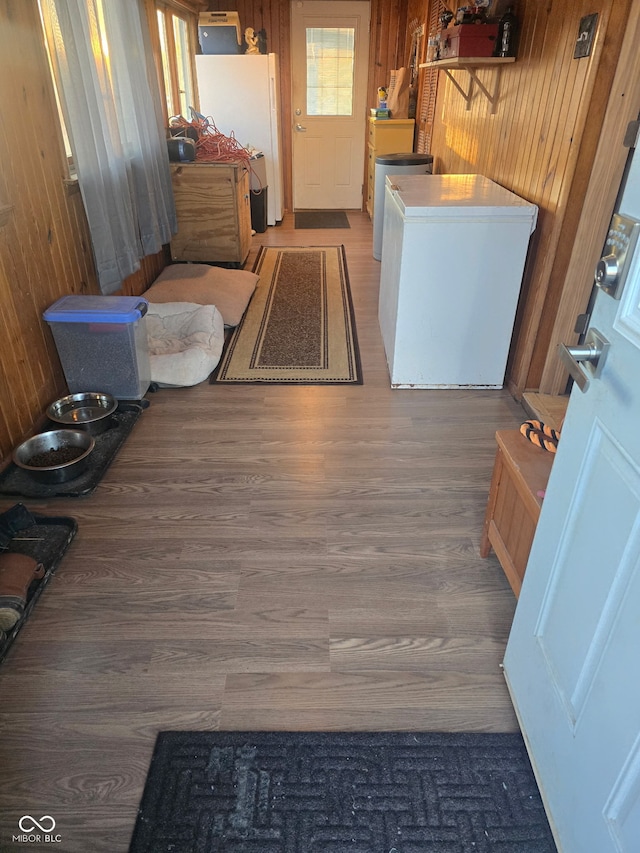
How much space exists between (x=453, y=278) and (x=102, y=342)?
161 cm

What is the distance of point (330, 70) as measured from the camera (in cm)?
616

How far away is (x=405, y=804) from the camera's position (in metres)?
1.18

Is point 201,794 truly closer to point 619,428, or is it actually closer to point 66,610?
point 66,610

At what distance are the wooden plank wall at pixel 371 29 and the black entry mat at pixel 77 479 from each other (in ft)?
17.6

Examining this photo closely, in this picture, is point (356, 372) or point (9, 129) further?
point (356, 372)

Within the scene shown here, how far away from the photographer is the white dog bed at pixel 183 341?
2855 millimetres

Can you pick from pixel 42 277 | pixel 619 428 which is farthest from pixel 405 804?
pixel 42 277

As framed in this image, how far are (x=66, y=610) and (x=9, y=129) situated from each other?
1.85 meters

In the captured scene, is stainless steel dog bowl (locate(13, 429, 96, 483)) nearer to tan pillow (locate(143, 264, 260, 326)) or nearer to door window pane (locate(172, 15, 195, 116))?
tan pillow (locate(143, 264, 260, 326))

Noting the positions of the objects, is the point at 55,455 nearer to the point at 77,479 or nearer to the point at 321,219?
the point at 77,479

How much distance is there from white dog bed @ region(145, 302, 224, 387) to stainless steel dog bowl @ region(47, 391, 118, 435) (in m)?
0.34

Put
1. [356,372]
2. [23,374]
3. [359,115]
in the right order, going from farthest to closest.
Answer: [359,115], [356,372], [23,374]

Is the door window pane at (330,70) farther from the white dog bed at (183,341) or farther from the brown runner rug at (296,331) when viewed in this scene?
the white dog bed at (183,341)

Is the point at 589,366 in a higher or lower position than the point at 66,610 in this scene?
higher
